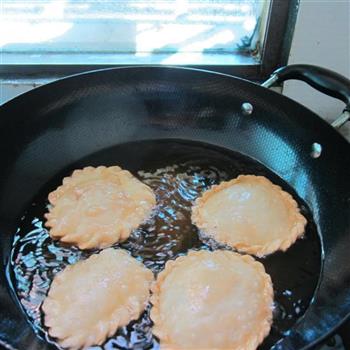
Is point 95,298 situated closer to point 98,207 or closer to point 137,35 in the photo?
point 98,207

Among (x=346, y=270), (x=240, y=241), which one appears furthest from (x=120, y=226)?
(x=346, y=270)

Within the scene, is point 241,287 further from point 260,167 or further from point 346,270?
point 260,167

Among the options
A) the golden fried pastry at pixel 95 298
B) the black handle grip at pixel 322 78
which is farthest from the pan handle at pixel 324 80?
the golden fried pastry at pixel 95 298

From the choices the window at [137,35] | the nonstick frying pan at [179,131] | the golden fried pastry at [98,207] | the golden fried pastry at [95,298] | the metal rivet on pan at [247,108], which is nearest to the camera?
the golden fried pastry at [95,298]

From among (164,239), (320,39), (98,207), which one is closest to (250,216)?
(164,239)

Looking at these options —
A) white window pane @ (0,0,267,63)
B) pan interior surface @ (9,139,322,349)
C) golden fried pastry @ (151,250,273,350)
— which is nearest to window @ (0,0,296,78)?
white window pane @ (0,0,267,63)

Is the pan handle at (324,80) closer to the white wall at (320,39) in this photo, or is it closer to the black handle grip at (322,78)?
the black handle grip at (322,78)

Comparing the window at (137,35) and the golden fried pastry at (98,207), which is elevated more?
the window at (137,35)
